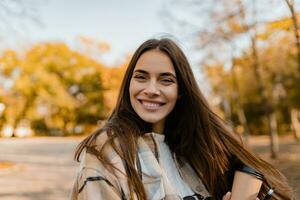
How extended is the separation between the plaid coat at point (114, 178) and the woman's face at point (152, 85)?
15 cm

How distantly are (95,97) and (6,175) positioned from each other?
3103cm

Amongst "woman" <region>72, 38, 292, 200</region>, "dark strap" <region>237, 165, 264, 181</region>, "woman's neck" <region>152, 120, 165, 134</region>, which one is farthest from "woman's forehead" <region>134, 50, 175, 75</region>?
"dark strap" <region>237, 165, 264, 181</region>

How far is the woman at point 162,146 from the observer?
4.67ft

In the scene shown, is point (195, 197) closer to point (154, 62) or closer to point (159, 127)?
point (159, 127)

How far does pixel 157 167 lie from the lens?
1.51m

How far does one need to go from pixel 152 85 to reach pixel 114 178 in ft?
1.54

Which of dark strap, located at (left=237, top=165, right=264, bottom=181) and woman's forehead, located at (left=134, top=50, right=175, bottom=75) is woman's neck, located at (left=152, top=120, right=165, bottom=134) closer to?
woman's forehead, located at (left=134, top=50, right=175, bottom=75)

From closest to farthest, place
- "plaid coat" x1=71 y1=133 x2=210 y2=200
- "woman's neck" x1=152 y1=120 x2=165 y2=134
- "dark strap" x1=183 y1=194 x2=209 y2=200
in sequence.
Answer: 1. "plaid coat" x1=71 y1=133 x2=210 y2=200
2. "dark strap" x1=183 y1=194 x2=209 y2=200
3. "woman's neck" x1=152 y1=120 x2=165 y2=134

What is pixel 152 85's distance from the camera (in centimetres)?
167

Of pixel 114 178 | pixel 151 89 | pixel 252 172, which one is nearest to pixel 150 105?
pixel 151 89

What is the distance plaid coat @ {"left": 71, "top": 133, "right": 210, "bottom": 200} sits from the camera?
1.36 meters

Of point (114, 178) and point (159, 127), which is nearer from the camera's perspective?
point (114, 178)

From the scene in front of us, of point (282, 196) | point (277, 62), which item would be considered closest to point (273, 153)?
point (277, 62)

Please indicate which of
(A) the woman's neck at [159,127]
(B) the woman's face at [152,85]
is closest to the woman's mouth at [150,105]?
(B) the woman's face at [152,85]
